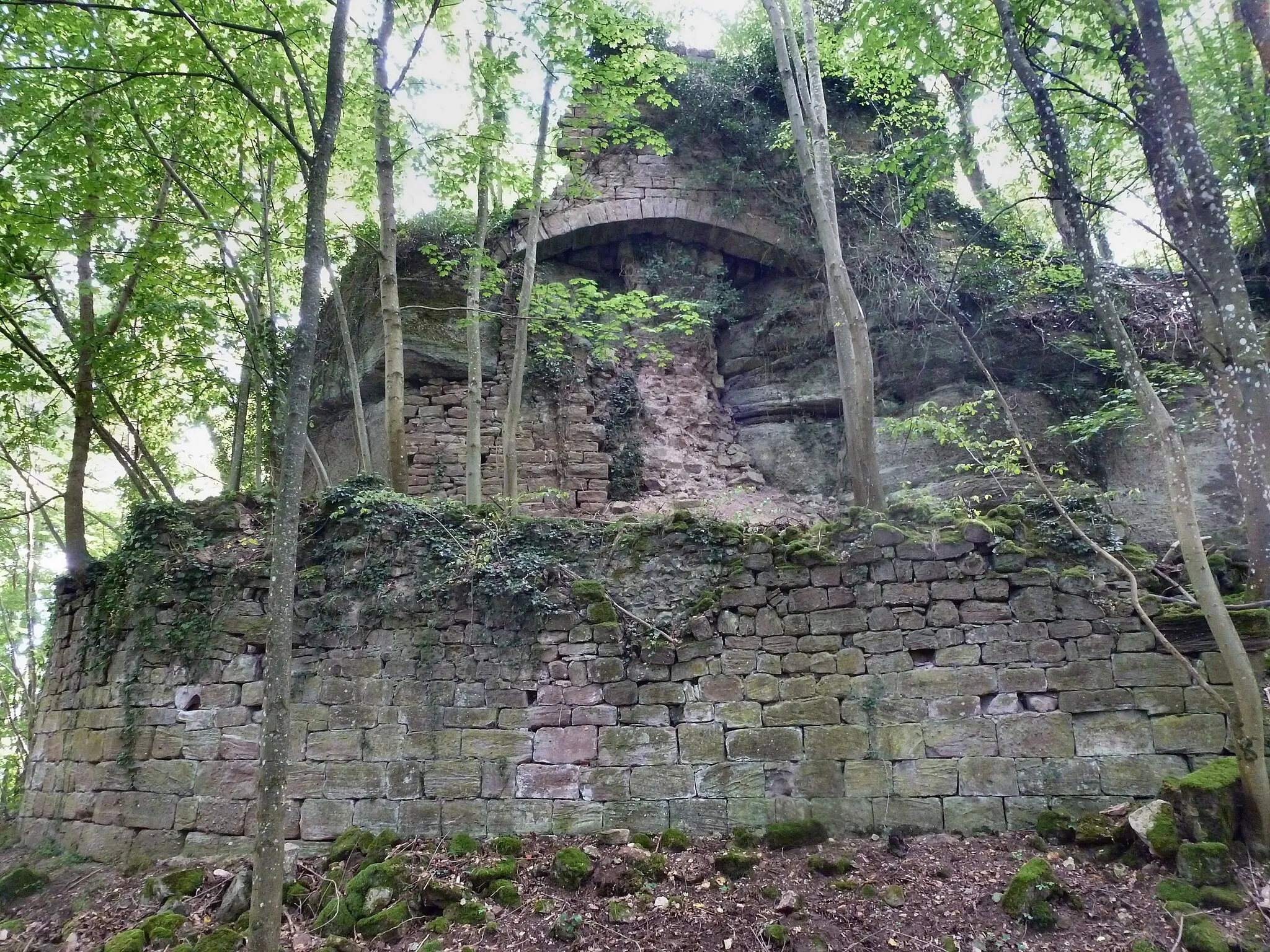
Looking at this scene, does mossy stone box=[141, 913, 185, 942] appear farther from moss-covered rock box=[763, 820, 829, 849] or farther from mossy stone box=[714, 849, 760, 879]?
moss-covered rock box=[763, 820, 829, 849]

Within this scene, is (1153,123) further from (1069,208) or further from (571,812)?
(571,812)

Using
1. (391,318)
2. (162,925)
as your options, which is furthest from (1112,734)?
(391,318)

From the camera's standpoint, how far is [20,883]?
6055mm

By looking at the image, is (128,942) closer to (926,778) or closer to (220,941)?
(220,941)

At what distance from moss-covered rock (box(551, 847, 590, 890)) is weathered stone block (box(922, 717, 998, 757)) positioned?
2.57 meters

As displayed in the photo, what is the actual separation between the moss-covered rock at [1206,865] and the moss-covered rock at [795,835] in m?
2.13

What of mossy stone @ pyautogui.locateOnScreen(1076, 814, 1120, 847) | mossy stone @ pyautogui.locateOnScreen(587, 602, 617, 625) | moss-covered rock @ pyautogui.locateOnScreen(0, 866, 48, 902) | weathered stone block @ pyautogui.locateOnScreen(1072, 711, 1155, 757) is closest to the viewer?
mossy stone @ pyautogui.locateOnScreen(1076, 814, 1120, 847)

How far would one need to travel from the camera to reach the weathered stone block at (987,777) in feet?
17.5

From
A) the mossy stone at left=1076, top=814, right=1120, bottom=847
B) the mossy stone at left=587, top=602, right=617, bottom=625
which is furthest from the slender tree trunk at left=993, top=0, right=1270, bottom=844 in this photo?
the mossy stone at left=587, top=602, right=617, bottom=625

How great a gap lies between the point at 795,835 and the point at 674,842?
864 mm

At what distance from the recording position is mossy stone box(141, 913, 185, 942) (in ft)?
16.4

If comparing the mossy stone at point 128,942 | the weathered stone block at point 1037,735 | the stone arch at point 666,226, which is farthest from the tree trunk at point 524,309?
the weathered stone block at point 1037,735

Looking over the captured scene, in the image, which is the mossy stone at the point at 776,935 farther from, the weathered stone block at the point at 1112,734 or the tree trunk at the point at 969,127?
the tree trunk at the point at 969,127

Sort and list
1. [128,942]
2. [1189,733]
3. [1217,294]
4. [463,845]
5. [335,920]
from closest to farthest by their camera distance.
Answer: [128,942], [335,920], [1189,733], [1217,294], [463,845]
